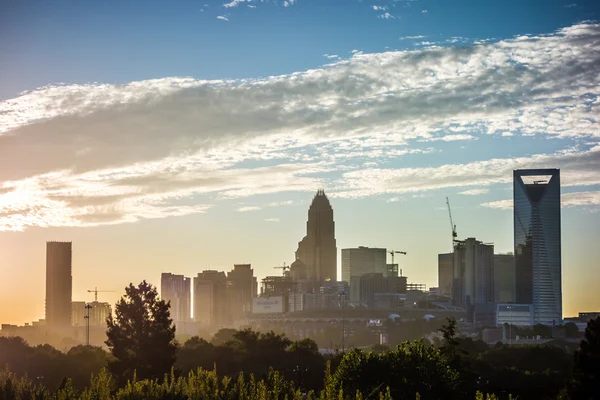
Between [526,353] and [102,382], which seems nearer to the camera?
[102,382]

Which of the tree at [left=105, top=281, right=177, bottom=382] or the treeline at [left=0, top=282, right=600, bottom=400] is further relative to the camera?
the tree at [left=105, top=281, right=177, bottom=382]

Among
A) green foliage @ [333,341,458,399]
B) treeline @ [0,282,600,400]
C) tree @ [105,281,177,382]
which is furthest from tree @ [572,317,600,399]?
tree @ [105,281,177,382]

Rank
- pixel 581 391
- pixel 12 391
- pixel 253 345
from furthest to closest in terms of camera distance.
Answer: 1. pixel 253 345
2. pixel 12 391
3. pixel 581 391

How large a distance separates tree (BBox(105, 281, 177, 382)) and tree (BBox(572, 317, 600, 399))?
208ft

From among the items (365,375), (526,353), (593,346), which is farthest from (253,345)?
(593,346)

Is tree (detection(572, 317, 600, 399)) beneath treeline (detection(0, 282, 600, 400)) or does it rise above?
above

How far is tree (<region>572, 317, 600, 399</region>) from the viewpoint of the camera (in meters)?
67.1

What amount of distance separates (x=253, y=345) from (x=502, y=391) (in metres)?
72.3

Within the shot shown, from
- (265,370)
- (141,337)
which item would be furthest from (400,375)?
(265,370)

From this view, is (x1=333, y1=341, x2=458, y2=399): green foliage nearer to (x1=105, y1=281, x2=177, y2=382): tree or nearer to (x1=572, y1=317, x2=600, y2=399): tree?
(x1=105, y1=281, x2=177, y2=382): tree

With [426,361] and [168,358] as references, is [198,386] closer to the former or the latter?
[426,361]

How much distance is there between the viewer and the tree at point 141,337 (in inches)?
4815

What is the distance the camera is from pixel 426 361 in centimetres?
10838

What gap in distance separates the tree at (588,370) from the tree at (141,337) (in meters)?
63.4
